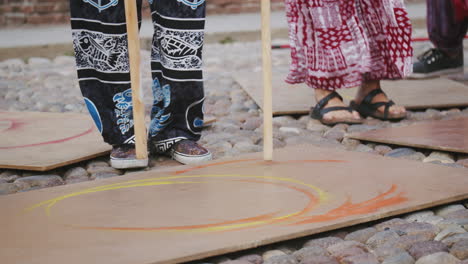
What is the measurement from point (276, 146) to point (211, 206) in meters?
0.99

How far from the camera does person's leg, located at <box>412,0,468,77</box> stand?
15.4 ft

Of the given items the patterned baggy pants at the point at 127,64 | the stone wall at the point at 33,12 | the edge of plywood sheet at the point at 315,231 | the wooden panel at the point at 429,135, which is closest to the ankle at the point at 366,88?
the wooden panel at the point at 429,135

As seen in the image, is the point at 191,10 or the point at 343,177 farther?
the point at 191,10

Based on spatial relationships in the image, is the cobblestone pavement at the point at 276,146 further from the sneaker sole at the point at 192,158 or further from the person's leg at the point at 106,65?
the person's leg at the point at 106,65

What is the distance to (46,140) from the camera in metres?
3.09

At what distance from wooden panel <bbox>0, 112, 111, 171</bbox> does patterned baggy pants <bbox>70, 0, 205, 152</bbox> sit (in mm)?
208

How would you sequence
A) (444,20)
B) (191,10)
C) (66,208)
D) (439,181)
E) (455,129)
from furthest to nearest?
1. (444,20)
2. (455,129)
3. (191,10)
4. (439,181)
5. (66,208)

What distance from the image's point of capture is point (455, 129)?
308 centimetres

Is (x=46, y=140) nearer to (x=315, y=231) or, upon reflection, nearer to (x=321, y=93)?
(x=321, y=93)

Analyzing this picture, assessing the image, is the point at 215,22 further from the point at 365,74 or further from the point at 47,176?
the point at 47,176

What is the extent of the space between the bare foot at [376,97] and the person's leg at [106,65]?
130cm

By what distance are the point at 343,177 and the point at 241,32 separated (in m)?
5.35

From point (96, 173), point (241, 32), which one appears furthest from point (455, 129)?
point (241, 32)

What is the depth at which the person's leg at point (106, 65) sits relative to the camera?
2619mm
